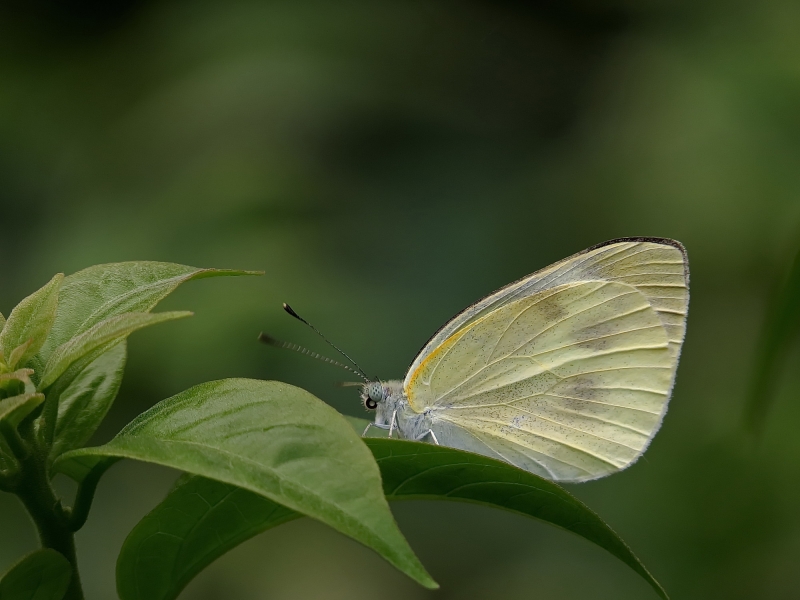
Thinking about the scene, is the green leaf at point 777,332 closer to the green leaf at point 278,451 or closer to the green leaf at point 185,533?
the green leaf at point 278,451

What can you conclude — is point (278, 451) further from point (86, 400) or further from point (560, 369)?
point (560, 369)

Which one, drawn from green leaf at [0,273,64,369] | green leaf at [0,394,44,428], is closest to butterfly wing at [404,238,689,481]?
green leaf at [0,273,64,369]

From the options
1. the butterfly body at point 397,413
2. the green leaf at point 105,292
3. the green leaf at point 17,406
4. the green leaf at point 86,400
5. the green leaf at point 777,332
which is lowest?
the butterfly body at point 397,413

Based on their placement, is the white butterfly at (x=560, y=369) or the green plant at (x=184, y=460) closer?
the green plant at (x=184, y=460)

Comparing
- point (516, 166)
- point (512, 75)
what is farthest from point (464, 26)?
point (516, 166)

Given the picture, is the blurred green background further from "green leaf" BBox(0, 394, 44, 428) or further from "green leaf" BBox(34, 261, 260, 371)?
"green leaf" BBox(0, 394, 44, 428)

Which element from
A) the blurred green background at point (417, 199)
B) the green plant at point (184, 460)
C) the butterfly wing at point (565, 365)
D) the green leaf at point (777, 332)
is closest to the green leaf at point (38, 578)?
the green plant at point (184, 460)

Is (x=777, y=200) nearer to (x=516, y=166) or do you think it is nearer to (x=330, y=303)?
(x=516, y=166)

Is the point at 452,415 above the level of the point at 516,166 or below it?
below
